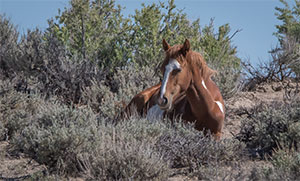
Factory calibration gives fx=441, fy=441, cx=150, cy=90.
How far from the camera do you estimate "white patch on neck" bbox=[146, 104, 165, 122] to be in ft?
22.9

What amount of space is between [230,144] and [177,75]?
3.77 feet

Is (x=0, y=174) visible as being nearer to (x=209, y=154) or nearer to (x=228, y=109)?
(x=209, y=154)

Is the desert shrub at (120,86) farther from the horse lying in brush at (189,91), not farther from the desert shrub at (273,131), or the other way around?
the desert shrub at (273,131)

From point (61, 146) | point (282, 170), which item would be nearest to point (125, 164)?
point (61, 146)

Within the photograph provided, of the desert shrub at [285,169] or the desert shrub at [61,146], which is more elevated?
the desert shrub at [61,146]

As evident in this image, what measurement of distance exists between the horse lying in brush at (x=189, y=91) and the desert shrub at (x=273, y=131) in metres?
0.55

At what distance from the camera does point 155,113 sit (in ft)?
23.4

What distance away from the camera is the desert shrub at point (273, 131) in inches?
230

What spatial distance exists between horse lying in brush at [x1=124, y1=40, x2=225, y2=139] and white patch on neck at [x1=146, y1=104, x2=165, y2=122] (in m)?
0.27

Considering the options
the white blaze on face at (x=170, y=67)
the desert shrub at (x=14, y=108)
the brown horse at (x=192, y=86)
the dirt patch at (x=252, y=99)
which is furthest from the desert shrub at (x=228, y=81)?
the white blaze on face at (x=170, y=67)

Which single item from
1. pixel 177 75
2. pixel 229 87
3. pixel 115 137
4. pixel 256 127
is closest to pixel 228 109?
pixel 229 87

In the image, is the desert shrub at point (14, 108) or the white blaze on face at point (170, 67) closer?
the white blaze on face at point (170, 67)

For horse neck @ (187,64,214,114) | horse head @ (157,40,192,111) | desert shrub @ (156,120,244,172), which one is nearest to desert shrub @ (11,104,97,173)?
desert shrub @ (156,120,244,172)

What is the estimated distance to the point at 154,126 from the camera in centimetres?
566
